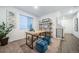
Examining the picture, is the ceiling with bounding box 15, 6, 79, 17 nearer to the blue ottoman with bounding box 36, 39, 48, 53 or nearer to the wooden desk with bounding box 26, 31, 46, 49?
the wooden desk with bounding box 26, 31, 46, 49

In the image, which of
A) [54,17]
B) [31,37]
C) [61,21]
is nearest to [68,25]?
[61,21]

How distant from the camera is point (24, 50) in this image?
1852mm

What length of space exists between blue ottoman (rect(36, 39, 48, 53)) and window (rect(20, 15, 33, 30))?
393 millimetres

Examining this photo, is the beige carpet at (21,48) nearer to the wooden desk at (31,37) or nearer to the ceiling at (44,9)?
the wooden desk at (31,37)

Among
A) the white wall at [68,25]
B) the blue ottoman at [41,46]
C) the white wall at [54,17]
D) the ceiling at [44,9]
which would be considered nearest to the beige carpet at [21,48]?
the blue ottoman at [41,46]

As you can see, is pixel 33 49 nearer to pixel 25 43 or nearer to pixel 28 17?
pixel 25 43

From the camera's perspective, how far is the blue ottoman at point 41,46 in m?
1.82

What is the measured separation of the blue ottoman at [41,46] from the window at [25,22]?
393 millimetres

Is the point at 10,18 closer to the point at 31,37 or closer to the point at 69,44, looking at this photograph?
the point at 31,37

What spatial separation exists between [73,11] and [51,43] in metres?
0.83

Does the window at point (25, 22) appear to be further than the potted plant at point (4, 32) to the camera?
Yes

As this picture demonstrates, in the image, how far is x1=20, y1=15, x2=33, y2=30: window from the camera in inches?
73.9

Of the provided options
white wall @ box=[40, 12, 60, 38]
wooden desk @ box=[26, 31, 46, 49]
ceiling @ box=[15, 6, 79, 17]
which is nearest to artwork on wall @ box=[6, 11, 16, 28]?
ceiling @ box=[15, 6, 79, 17]

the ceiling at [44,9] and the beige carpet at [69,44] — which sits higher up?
the ceiling at [44,9]
